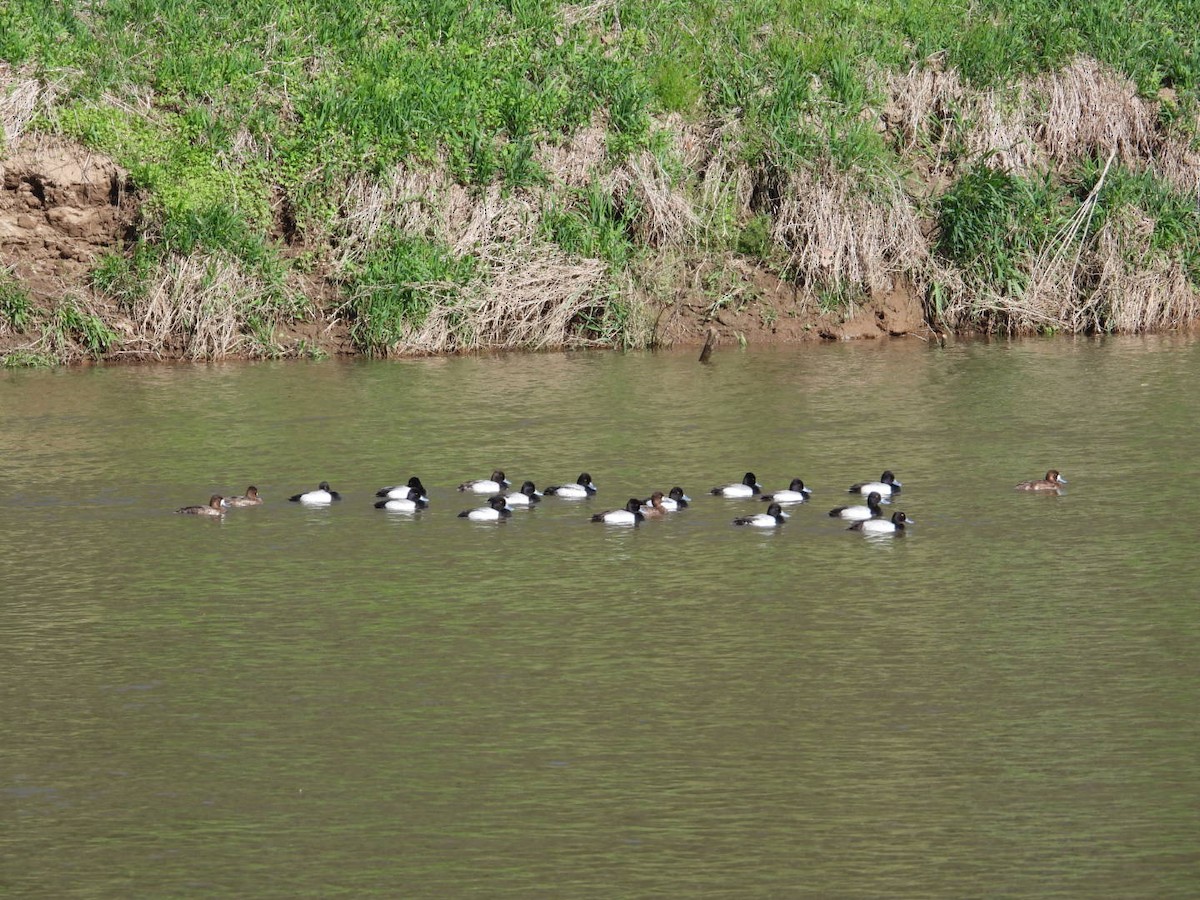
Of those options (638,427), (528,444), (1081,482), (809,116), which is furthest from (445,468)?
(809,116)

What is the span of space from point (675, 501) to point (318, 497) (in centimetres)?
319

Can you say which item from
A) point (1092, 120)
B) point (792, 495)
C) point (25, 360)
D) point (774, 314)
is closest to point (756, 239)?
point (774, 314)

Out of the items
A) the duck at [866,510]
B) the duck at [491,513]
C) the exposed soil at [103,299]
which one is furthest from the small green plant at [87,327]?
the duck at [866,510]

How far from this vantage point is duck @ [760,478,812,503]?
17.3 meters

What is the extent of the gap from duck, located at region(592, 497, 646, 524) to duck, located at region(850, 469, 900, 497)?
80.9 inches

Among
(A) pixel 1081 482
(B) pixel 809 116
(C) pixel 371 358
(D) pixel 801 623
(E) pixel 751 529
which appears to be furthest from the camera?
(B) pixel 809 116

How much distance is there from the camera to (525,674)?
12.3 meters

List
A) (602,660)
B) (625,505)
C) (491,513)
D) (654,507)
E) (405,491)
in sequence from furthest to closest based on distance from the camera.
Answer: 1. (405,491)
2. (625,505)
3. (491,513)
4. (654,507)
5. (602,660)

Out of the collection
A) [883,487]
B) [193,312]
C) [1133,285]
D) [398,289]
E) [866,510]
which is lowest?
[866,510]

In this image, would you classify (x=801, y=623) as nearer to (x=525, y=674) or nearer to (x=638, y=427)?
(x=525, y=674)

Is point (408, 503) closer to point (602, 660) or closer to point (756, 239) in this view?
point (602, 660)

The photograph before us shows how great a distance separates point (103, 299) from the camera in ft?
89.0

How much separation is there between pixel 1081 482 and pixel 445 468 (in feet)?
19.6

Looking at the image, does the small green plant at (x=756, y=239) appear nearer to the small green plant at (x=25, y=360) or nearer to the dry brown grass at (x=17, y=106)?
the small green plant at (x=25, y=360)
